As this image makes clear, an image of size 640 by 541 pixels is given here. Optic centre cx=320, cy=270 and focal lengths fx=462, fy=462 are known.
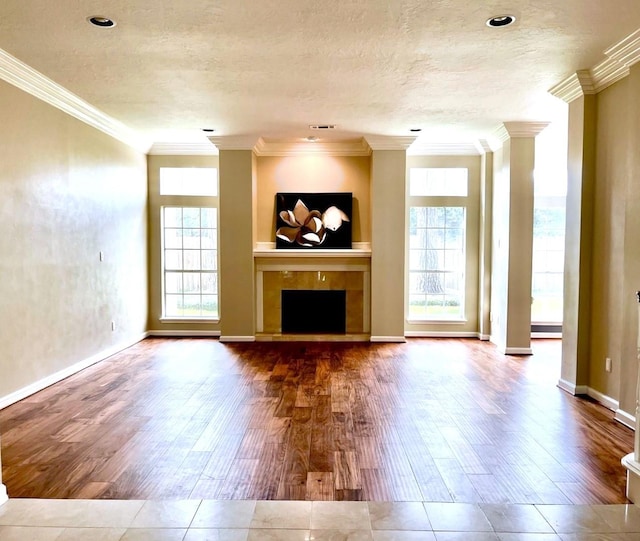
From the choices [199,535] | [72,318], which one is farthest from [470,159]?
[199,535]

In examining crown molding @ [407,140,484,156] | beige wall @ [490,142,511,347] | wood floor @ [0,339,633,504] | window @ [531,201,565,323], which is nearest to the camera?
wood floor @ [0,339,633,504]

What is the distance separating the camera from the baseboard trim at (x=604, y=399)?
3.82 m

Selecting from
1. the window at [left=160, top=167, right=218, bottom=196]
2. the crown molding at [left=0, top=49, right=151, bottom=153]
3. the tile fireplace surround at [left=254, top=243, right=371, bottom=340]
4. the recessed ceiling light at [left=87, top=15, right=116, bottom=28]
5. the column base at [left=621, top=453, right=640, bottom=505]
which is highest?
the recessed ceiling light at [left=87, top=15, right=116, bottom=28]

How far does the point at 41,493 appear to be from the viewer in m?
2.50

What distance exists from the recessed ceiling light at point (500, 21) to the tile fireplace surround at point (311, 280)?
3957 millimetres

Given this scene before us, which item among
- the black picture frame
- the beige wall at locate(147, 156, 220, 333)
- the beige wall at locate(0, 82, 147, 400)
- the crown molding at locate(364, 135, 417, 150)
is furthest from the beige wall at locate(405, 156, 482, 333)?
the beige wall at locate(0, 82, 147, 400)

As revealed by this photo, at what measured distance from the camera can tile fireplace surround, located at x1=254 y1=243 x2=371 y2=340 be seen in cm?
688

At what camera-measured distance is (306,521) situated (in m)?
2.23

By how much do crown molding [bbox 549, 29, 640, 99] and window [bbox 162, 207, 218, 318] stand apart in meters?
4.88

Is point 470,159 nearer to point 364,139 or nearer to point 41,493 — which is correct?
point 364,139

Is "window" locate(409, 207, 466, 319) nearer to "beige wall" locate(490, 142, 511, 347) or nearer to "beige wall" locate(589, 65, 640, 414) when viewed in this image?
"beige wall" locate(490, 142, 511, 347)

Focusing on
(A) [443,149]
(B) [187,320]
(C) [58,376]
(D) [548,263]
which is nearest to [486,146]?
(A) [443,149]

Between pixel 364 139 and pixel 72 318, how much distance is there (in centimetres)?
434

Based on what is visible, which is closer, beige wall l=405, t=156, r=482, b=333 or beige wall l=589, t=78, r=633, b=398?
beige wall l=589, t=78, r=633, b=398
